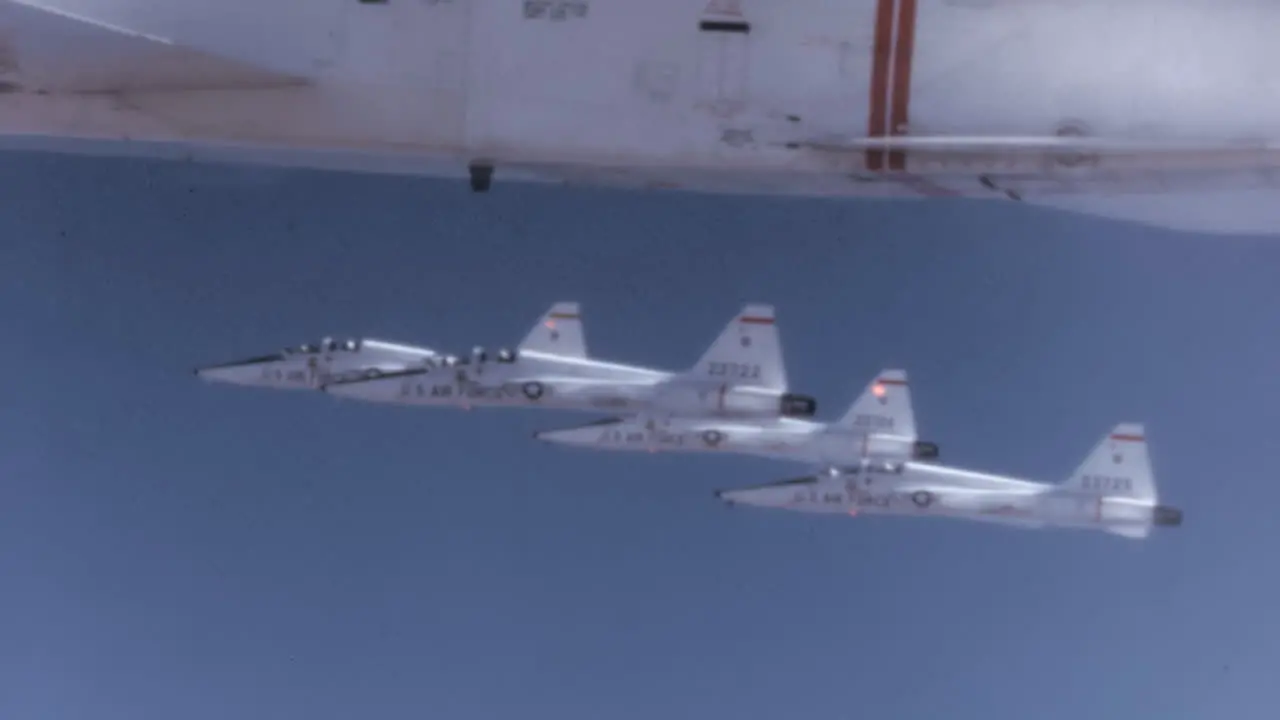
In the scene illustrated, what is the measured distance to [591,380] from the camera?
10.0ft

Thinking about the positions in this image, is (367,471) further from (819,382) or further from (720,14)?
(720,14)

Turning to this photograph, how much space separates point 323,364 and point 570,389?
1.96 feet

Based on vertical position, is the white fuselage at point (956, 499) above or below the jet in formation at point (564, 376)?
below

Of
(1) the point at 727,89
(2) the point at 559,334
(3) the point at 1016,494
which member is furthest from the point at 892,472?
(1) the point at 727,89

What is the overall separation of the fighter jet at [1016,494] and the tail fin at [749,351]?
10.3 inches

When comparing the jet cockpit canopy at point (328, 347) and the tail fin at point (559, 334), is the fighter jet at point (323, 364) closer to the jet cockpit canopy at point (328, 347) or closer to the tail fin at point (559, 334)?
the jet cockpit canopy at point (328, 347)

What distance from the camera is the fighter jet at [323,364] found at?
317 centimetres

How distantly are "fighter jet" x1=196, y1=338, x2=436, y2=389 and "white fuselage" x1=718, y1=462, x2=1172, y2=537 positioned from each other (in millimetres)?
871

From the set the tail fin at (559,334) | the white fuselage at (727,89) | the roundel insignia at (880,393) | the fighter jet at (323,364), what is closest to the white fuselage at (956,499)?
the roundel insignia at (880,393)

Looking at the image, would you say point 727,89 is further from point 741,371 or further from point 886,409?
point 886,409

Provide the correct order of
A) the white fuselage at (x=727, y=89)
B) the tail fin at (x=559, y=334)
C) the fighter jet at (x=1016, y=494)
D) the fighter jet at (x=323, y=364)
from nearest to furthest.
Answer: the white fuselage at (x=727, y=89)
the fighter jet at (x=1016, y=494)
the tail fin at (x=559, y=334)
the fighter jet at (x=323, y=364)

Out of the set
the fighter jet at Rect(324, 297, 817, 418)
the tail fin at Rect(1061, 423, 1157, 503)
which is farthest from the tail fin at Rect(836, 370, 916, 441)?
the tail fin at Rect(1061, 423, 1157, 503)

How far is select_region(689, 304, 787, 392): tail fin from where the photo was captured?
2996 mm

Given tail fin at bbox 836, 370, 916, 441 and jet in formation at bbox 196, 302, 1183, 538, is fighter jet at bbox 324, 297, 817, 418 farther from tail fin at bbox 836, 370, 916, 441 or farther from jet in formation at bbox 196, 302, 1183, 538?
tail fin at bbox 836, 370, 916, 441
